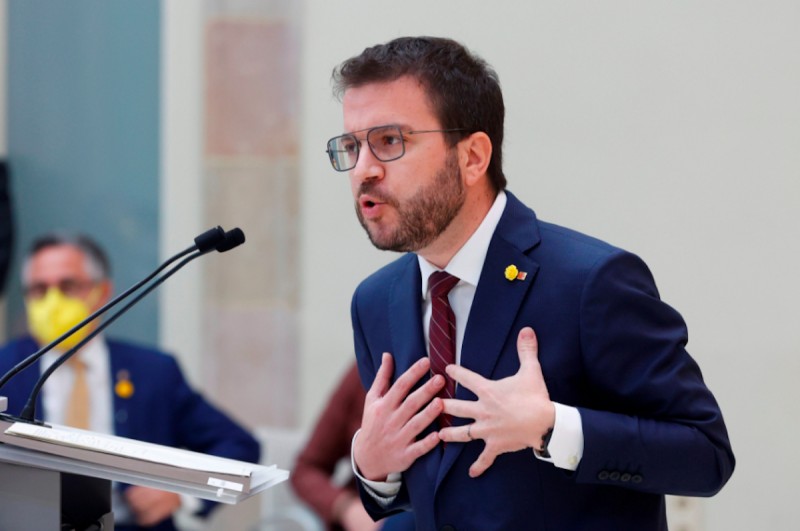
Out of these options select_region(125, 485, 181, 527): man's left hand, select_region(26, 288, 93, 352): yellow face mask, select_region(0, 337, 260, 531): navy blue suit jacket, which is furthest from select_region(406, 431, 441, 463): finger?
select_region(26, 288, 93, 352): yellow face mask

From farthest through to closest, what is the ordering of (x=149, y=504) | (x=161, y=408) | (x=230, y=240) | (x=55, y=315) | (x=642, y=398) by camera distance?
(x=55, y=315) < (x=161, y=408) < (x=149, y=504) < (x=230, y=240) < (x=642, y=398)

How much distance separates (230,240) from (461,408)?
0.47 meters

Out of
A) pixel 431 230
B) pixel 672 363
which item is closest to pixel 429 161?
pixel 431 230

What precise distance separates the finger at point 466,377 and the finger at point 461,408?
2 centimetres

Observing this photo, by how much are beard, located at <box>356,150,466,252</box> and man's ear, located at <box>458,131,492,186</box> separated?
26mm

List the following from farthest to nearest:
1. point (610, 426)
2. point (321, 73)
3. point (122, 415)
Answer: point (321, 73) < point (122, 415) < point (610, 426)

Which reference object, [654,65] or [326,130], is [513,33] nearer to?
[654,65]

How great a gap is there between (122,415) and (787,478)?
7.20ft

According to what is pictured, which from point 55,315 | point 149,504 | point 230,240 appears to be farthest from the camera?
point 55,315

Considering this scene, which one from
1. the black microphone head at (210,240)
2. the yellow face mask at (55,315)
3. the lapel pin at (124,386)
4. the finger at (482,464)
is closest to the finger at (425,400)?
the finger at (482,464)

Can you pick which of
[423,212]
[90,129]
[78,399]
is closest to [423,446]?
[423,212]

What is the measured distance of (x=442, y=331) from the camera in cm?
187

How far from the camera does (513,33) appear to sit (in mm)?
3834

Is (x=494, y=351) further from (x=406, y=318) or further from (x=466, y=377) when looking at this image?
(x=406, y=318)
